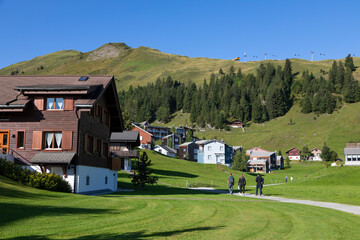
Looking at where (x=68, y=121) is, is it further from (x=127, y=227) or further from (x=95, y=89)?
(x=127, y=227)

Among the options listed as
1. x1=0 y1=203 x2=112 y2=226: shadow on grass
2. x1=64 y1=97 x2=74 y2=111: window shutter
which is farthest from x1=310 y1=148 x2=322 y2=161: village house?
x1=0 y1=203 x2=112 y2=226: shadow on grass

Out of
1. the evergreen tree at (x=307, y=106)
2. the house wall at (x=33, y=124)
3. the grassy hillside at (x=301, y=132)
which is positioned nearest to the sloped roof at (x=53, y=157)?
the house wall at (x=33, y=124)

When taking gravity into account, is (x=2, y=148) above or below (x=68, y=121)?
below

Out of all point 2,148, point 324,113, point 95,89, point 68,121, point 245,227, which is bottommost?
point 245,227

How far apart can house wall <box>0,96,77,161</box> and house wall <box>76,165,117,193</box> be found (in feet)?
7.36

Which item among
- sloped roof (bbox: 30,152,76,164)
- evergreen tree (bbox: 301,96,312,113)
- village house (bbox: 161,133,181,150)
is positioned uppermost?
evergreen tree (bbox: 301,96,312,113)

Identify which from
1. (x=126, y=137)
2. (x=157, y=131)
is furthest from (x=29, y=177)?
(x=157, y=131)

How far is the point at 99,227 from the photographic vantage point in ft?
36.9

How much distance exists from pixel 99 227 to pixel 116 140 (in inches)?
2019

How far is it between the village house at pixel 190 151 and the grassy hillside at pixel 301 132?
120 ft

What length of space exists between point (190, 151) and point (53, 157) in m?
109

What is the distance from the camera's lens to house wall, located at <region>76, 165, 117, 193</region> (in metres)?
28.4

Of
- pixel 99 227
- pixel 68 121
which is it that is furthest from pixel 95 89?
pixel 99 227

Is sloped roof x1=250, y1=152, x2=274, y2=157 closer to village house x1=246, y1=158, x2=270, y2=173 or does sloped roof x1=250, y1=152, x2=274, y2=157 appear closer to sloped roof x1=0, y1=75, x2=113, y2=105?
village house x1=246, y1=158, x2=270, y2=173
